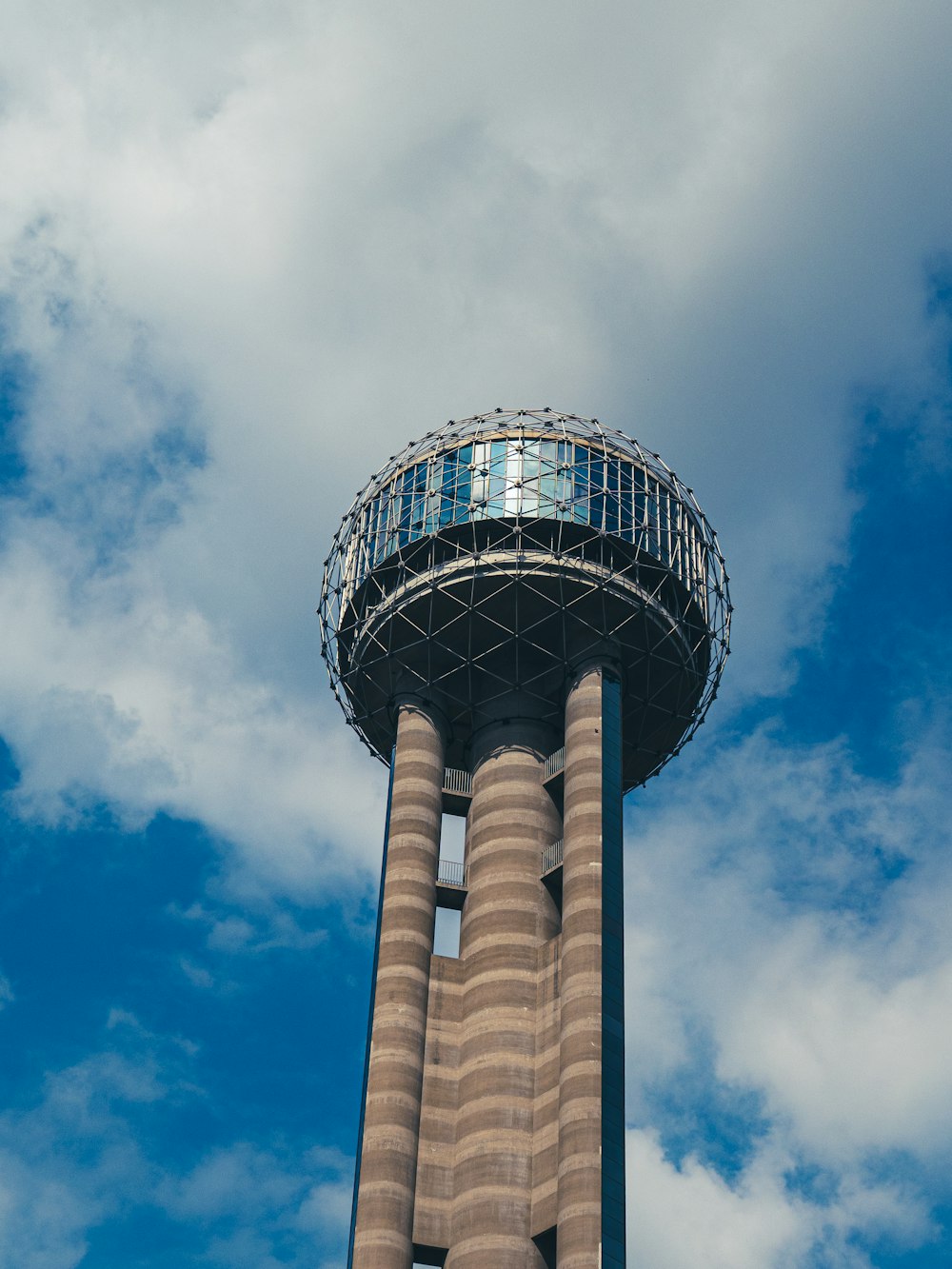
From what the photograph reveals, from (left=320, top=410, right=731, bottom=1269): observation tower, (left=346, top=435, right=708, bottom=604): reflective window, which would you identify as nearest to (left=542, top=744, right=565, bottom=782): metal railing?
(left=320, top=410, right=731, bottom=1269): observation tower

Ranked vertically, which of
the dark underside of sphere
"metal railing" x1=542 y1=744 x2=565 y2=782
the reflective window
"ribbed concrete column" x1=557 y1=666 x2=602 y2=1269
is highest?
the reflective window

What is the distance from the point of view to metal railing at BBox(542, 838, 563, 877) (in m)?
105

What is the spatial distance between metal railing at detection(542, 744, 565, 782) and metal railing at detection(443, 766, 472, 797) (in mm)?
5238

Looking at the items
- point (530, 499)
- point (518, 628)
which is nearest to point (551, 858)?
point (518, 628)

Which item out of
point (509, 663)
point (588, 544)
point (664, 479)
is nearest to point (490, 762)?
point (509, 663)

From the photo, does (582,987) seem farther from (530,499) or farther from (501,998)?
(530,499)

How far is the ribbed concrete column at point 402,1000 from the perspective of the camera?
302ft

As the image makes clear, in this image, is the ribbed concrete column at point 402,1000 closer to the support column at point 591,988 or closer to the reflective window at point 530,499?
the support column at point 591,988

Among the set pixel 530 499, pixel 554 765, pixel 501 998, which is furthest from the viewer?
pixel 530 499

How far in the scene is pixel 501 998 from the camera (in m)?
101

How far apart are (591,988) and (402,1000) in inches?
450

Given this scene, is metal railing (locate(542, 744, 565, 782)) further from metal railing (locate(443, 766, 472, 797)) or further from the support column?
metal railing (locate(443, 766, 472, 797))

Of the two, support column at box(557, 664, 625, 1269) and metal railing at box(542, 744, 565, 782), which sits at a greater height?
metal railing at box(542, 744, 565, 782)

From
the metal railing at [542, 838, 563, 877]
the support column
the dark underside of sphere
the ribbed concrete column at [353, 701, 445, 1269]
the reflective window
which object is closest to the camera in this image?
the support column
